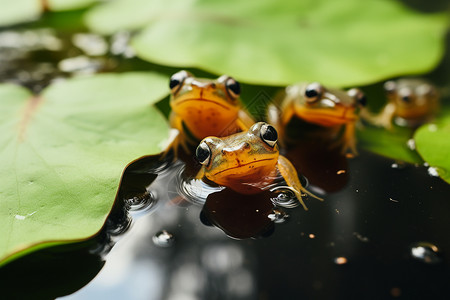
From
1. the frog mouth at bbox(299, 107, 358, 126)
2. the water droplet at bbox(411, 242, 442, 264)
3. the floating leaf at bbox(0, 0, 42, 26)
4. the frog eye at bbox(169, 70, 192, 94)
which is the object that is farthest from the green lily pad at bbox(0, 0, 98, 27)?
the water droplet at bbox(411, 242, 442, 264)

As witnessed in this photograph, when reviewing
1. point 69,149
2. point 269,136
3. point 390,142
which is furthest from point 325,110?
point 69,149

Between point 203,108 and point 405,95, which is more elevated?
point 203,108

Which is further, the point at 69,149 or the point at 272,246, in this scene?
the point at 69,149

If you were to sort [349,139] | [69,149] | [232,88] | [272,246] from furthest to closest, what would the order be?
1. [349,139]
2. [232,88]
3. [69,149]
4. [272,246]

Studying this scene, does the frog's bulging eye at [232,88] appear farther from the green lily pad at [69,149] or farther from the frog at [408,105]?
the frog at [408,105]

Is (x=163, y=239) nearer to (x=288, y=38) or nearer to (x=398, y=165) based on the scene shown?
(x=398, y=165)

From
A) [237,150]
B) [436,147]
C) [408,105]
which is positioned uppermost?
[237,150]

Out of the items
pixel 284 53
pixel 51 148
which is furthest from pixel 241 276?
pixel 284 53

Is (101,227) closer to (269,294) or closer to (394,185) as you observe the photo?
(269,294)
